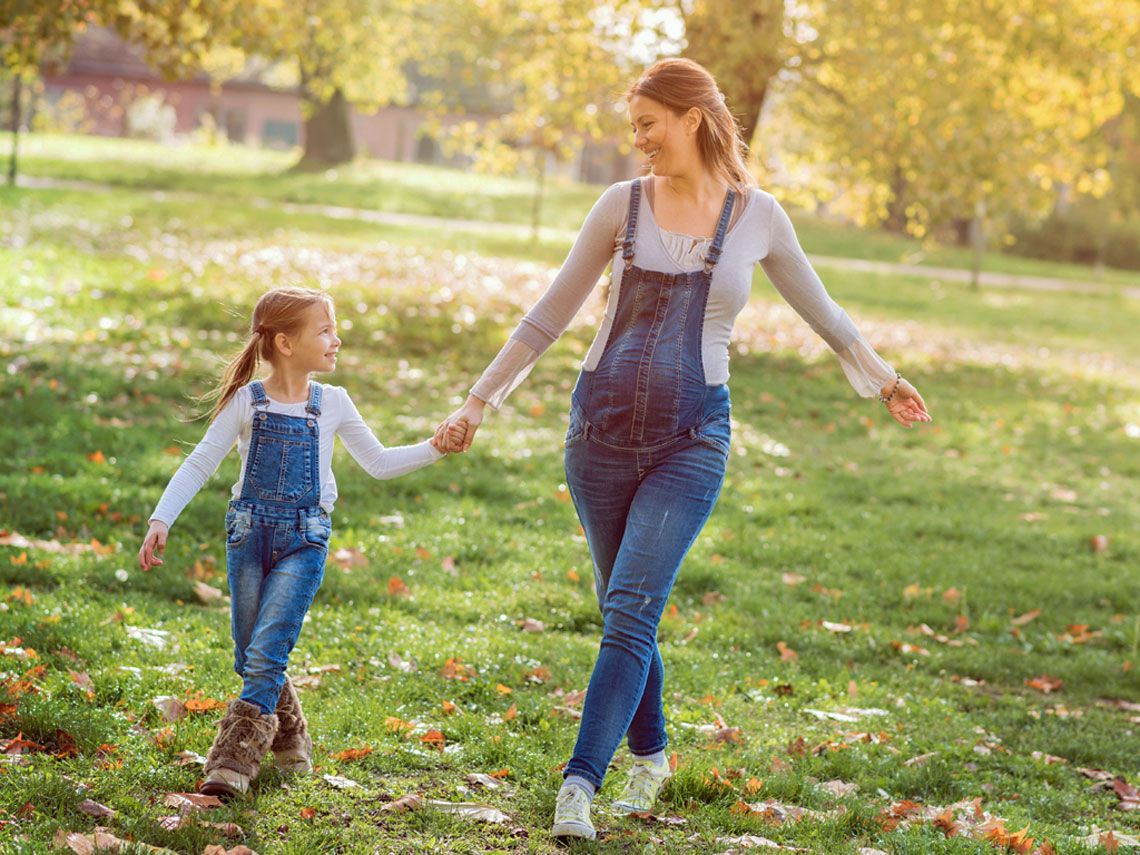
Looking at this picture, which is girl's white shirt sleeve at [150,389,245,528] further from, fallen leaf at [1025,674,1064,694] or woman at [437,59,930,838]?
fallen leaf at [1025,674,1064,694]

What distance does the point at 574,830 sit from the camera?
393 cm

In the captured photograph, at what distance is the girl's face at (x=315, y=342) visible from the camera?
4102 mm

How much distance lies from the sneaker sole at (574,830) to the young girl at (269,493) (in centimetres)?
89

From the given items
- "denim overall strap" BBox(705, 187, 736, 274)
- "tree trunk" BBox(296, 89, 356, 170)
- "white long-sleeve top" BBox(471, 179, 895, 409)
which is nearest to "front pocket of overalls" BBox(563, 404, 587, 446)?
"white long-sleeve top" BBox(471, 179, 895, 409)

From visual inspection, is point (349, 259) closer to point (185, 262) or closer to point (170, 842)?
point (185, 262)

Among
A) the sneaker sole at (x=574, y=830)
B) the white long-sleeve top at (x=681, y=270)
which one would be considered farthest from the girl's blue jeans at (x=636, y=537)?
the white long-sleeve top at (x=681, y=270)

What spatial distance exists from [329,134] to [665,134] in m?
38.2

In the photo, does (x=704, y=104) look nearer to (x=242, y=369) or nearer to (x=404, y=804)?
(x=242, y=369)

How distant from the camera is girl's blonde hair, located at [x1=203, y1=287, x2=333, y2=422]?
411cm

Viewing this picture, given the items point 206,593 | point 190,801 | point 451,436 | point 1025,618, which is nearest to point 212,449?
point 451,436

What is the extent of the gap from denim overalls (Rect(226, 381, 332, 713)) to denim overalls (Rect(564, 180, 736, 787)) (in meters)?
0.85

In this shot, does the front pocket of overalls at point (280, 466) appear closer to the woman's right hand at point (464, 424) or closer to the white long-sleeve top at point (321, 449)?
the white long-sleeve top at point (321, 449)

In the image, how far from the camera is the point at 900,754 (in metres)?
5.30

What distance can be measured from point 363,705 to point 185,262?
13.4 m
